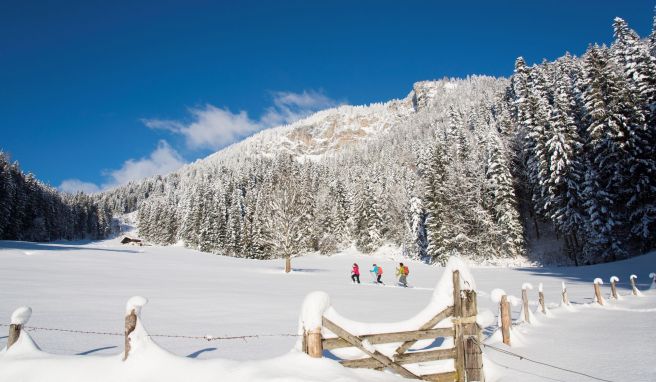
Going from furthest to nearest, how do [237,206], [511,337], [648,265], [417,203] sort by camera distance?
A: [237,206] → [417,203] → [648,265] → [511,337]

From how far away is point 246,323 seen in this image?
45.5 ft

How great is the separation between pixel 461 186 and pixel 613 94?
21436mm

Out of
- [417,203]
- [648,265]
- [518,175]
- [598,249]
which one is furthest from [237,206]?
[648,265]

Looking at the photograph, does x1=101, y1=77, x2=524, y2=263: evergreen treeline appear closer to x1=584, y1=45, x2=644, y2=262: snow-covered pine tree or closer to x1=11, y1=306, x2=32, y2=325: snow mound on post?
x1=584, y1=45, x2=644, y2=262: snow-covered pine tree

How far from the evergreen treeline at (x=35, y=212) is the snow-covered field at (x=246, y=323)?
59011 millimetres

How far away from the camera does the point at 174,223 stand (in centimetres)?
11744

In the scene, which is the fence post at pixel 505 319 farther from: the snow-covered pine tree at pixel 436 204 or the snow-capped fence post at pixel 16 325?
the snow-covered pine tree at pixel 436 204

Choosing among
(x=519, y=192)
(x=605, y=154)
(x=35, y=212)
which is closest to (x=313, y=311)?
(x=605, y=154)

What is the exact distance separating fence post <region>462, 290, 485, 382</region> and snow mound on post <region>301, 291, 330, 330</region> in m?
2.49

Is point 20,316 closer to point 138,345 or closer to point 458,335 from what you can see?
point 138,345

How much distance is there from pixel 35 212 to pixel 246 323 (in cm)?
10814

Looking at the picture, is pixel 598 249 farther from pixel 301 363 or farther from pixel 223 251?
pixel 223 251

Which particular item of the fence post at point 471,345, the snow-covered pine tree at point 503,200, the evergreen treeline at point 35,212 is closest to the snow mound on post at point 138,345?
the fence post at point 471,345

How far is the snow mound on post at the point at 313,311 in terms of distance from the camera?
18.8 ft
